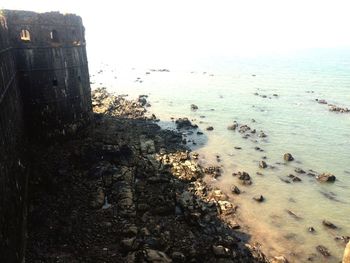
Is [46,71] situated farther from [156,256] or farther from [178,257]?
[178,257]

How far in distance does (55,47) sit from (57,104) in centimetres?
325

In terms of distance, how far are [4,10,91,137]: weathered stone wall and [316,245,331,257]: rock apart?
1479cm

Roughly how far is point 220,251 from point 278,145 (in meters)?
17.0

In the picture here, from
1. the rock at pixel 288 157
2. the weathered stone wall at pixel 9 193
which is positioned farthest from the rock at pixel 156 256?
the rock at pixel 288 157

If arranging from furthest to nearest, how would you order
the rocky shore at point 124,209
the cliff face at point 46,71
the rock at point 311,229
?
the cliff face at point 46,71
the rock at point 311,229
the rocky shore at point 124,209

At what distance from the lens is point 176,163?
22.9 m

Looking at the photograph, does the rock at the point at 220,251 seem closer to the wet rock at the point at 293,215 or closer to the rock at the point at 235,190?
the wet rock at the point at 293,215

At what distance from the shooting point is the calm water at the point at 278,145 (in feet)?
56.3

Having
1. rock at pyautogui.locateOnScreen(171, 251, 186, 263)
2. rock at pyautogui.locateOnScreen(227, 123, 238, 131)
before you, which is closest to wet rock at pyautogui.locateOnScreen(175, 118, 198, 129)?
rock at pyautogui.locateOnScreen(227, 123, 238, 131)

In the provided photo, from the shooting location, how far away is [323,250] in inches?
614

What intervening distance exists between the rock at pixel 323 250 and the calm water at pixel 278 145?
8.3 inches

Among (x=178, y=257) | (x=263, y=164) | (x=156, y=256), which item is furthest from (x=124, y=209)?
(x=263, y=164)

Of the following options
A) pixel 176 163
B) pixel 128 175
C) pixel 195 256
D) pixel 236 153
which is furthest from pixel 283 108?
pixel 195 256

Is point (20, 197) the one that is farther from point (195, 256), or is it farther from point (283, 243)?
point (283, 243)
